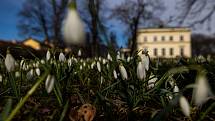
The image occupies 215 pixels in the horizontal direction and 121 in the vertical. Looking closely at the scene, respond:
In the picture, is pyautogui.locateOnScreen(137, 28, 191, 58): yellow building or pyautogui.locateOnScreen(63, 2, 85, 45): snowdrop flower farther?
pyautogui.locateOnScreen(137, 28, 191, 58): yellow building

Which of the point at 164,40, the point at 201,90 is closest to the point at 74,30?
the point at 201,90

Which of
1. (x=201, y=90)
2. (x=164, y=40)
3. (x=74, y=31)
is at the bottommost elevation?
(x=201, y=90)

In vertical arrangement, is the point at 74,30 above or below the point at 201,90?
above

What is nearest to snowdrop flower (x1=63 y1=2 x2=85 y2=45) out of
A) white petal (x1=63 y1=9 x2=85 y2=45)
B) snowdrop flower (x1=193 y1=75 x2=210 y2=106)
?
white petal (x1=63 y1=9 x2=85 y2=45)

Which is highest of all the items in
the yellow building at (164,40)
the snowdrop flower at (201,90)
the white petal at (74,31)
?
the yellow building at (164,40)

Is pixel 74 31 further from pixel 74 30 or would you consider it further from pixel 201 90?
pixel 201 90

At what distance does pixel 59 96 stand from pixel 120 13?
122ft

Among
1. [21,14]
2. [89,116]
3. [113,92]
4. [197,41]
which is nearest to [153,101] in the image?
[113,92]

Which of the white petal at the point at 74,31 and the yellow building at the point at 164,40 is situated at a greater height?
the yellow building at the point at 164,40

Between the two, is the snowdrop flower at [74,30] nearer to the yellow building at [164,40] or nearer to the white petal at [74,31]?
the white petal at [74,31]

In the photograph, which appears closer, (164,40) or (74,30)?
(74,30)

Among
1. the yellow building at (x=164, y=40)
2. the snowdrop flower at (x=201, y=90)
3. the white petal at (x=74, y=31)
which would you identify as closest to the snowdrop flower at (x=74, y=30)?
the white petal at (x=74, y=31)

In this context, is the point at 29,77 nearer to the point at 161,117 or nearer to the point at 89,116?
the point at 89,116

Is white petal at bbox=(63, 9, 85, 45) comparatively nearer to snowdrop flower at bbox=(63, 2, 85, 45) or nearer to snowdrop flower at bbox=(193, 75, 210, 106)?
snowdrop flower at bbox=(63, 2, 85, 45)
